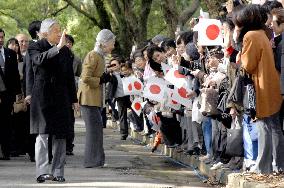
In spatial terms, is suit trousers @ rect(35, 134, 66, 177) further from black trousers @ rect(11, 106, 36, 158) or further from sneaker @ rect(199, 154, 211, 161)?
black trousers @ rect(11, 106, 36, 158)

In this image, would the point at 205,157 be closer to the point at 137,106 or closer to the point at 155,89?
the point at 155,89

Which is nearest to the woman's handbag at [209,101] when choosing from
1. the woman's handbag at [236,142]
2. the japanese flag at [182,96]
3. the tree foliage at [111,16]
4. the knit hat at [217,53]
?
the knit hat at [217,53]

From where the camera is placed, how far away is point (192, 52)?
13352 millimetres

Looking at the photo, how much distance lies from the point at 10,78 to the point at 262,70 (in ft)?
21.7

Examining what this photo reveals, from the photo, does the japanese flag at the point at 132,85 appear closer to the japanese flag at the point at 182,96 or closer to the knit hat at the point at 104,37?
the japanese flag at the point at 182,96

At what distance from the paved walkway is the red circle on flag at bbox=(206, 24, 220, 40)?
1.97 metres

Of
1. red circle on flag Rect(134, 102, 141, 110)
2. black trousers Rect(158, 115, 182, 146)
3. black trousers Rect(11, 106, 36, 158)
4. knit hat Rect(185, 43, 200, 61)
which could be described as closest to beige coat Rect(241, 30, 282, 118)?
knit hat Rect(185, 43, 200, 61)

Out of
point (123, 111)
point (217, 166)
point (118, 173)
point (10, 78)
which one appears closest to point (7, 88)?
point (10, 78)

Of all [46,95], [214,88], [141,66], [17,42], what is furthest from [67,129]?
[141,66]

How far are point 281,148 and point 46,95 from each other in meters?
3.63

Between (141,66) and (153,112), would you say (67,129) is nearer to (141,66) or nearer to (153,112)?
(153,112)

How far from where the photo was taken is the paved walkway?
1122 cm

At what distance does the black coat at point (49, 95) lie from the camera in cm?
1142

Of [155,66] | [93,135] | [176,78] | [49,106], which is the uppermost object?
[155,66]
